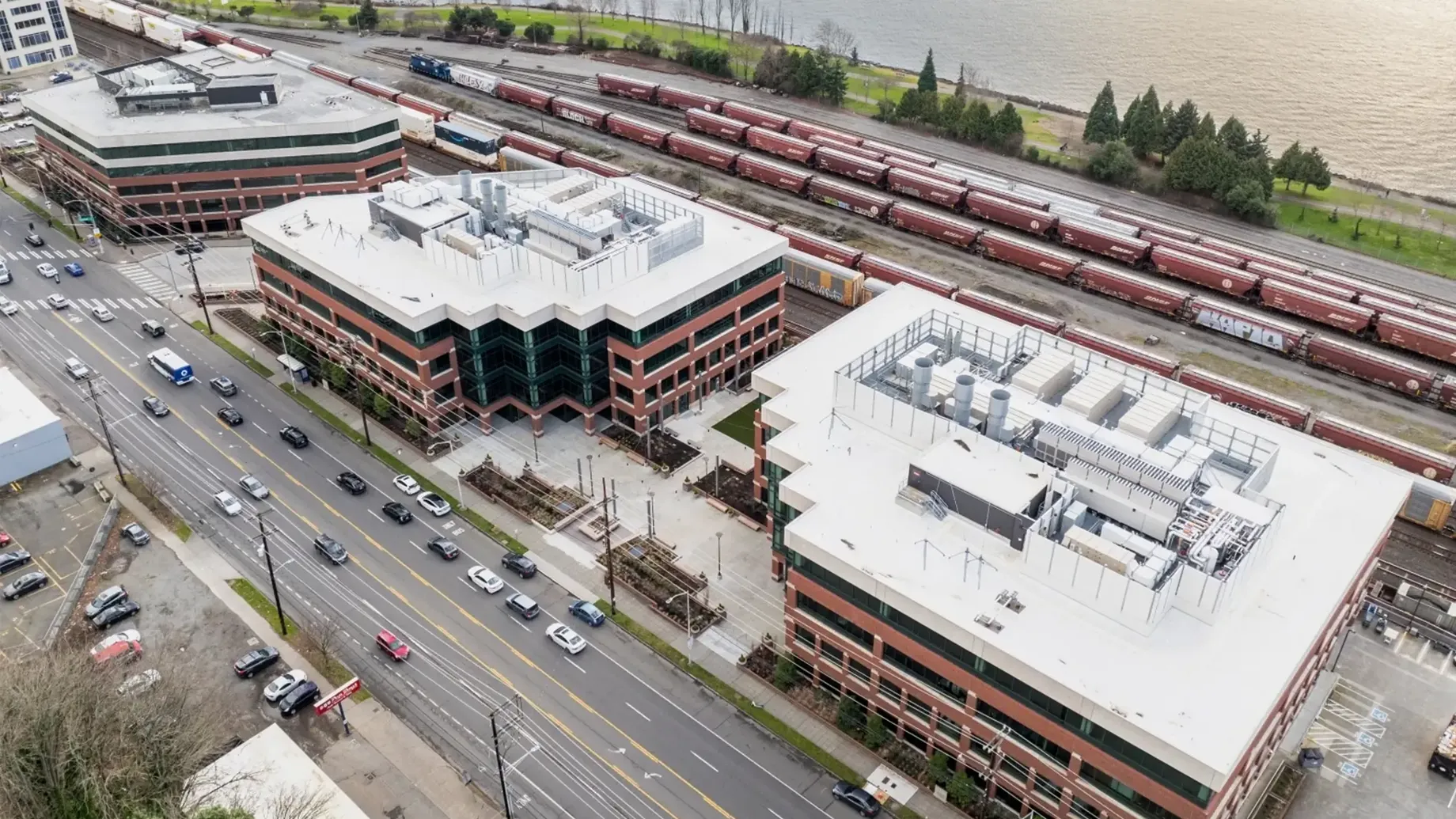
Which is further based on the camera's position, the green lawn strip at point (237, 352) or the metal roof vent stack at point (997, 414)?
the green lawn strip at point (237, 352)

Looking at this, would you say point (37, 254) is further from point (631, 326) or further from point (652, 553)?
point (652, 553)

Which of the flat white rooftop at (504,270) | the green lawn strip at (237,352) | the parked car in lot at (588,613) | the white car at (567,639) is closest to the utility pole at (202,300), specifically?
the green lawn strip at (237,352)

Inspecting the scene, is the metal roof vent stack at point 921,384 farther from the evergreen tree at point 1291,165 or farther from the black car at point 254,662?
the evergreen tree at point 1291,165

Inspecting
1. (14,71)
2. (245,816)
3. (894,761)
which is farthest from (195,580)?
(14,71)

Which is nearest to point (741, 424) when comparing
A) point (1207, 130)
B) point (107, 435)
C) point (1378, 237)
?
point (107, 435)

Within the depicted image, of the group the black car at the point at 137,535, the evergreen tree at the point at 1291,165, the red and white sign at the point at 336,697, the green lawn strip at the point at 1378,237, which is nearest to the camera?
the red and white sign at the point at 336,697

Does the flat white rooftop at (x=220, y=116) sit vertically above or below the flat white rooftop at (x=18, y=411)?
above

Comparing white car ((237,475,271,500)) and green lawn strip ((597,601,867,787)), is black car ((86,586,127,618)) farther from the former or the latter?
green lawn strip ((597,601,867,787))
